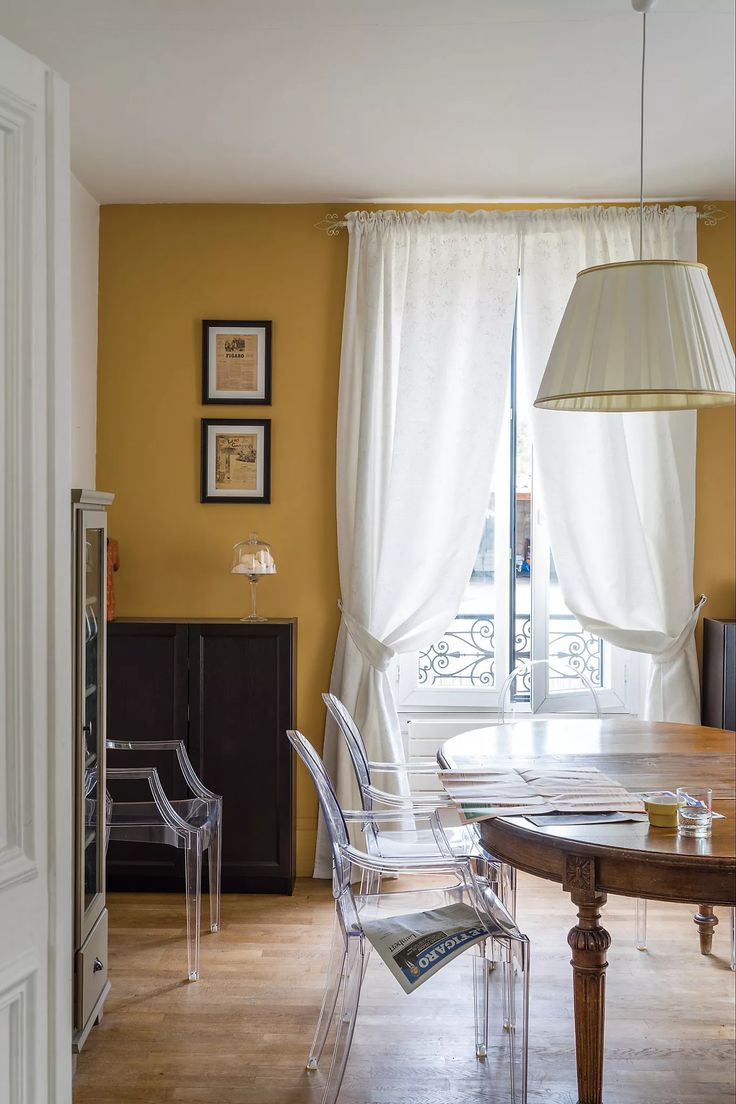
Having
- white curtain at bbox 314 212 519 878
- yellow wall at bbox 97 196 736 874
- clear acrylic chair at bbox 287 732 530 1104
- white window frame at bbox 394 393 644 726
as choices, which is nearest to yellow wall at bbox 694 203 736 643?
yellow wall at bbox 97 196 736 874

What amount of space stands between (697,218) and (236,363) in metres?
2.15

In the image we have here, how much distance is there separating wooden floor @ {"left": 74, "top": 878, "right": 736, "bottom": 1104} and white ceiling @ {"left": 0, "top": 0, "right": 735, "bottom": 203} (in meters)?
2.95

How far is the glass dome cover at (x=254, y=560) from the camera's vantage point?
3.83 meters

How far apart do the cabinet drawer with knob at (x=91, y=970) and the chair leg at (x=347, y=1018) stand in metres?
0.72

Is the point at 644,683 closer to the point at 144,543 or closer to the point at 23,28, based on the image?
the point at 144,543

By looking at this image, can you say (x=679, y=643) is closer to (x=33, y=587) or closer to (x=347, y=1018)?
(x=347, y=1018)

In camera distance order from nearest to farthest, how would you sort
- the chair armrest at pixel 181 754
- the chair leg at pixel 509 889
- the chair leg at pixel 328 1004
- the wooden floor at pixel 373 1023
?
1. the wooden floor at pixel 373 1023
2. the chair leg at pixel 328 1004
3. the chair leg at pixel 509 889
4. the chair armrest at pixel 181 754

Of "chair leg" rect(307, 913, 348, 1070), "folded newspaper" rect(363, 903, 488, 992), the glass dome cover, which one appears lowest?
"chair leg" rect(307, 913, 348, 1070)

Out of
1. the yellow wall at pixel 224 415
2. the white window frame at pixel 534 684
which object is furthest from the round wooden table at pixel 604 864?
the yellow wall at pixel 224 415

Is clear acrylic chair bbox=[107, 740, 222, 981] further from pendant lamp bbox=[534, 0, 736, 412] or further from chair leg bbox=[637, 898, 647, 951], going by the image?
pendant lamp bbox=[534, 0, 736, 412]

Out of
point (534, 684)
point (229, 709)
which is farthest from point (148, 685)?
point (534, 684)

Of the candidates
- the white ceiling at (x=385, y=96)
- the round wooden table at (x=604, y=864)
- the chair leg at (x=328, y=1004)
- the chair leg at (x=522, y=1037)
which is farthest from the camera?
the white ceiling at (x=385, y=96)

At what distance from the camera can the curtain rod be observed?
13.3ft

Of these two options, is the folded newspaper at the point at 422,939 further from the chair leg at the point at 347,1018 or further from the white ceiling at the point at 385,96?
the white ceiling at the point at 385,96
